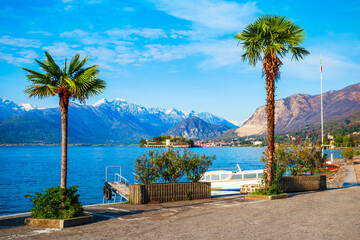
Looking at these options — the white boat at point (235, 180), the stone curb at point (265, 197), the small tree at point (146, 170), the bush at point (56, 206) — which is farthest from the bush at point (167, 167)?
the white boat at point (235, 180)

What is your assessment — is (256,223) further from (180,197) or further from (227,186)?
(227,186)

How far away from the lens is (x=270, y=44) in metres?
19.7

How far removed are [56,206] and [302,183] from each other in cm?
1590

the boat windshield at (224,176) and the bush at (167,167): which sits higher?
the bush at (167,167)

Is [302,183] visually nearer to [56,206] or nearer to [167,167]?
[167,167]

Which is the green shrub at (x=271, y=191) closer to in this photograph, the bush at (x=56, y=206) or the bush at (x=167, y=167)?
the bush at (x=167, y=167)

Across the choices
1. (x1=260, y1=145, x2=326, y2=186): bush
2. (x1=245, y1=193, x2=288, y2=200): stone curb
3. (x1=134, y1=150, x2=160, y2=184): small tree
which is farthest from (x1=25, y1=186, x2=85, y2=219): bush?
(x1=260, y1=145, x2=326, y2=186): bush

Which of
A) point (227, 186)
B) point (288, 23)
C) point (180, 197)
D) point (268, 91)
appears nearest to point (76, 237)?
point (180, 197)

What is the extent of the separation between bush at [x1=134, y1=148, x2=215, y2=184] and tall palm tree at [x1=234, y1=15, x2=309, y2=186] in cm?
412

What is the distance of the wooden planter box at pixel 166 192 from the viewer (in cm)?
1627

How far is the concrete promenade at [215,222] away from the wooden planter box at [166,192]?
0.56 meters

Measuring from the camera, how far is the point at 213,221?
12000 millimetres

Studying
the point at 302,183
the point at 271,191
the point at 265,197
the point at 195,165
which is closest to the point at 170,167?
the point at 195,165

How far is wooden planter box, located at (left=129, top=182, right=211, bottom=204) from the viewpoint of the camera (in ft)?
53.4
